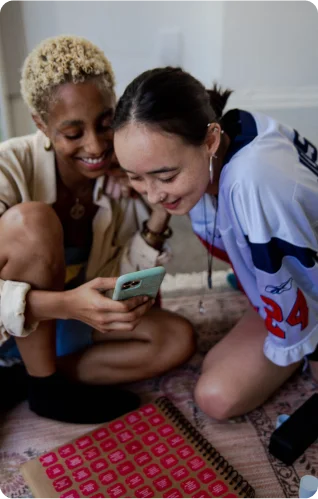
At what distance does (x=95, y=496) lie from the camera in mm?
876

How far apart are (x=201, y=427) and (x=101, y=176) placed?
0.63 m

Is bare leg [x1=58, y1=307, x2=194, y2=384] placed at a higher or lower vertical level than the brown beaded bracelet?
lower

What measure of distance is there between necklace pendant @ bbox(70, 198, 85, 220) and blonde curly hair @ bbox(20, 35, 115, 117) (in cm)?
26

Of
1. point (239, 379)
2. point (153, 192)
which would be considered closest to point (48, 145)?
point (153, 192)

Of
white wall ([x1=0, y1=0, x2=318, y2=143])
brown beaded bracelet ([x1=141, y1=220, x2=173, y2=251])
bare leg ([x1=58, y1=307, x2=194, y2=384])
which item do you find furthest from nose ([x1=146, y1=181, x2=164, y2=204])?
white wall ([x1=0, y1=0, x2=318, y2=143])

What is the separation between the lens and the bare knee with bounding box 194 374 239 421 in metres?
1.06

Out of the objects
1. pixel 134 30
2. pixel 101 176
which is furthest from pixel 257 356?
pixel 134 30

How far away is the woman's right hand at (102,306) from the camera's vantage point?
0.87 m

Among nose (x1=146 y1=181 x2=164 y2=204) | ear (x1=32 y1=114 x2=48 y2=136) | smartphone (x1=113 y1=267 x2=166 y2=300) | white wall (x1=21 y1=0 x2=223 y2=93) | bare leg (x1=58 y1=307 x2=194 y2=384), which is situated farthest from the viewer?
white wall (x1=21 y1=0 x2=223 y2=93)

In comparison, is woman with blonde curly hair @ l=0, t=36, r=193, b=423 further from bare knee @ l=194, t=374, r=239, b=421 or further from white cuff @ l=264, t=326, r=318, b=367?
white cuff @ l=264, t=326, r=318, b=367

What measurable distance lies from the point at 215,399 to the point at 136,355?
216 millimetres

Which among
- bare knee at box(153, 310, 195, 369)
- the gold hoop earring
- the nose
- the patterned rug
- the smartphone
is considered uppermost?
the gold hoop earring

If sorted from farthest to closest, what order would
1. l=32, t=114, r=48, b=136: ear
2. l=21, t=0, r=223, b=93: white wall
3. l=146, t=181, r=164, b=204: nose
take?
l=21, t=0, r=223, b=93: white wall < l=32, t=114, r=48, b=136: ear < l=146, t=181, r=164, b=204: nose

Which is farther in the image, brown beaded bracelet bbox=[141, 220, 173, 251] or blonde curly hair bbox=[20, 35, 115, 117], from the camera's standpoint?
brown beaded bracelet bbox=[141, 220, 173, 251]
